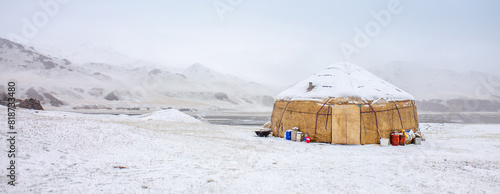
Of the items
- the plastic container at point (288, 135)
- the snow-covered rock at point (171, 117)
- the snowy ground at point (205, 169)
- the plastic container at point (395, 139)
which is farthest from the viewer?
the snow-covered rock at point (171, 117)

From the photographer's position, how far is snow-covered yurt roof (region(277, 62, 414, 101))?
37.2 feet

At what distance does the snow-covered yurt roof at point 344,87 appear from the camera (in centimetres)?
1134

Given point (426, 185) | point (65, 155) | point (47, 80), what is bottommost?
point (426, 185)

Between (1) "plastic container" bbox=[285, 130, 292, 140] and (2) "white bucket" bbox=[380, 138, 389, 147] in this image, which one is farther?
(1) "plastic container" bbox=[285, 130, 292, 140]

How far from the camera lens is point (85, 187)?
4477 mm

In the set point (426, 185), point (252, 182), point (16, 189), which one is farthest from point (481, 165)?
point (16, 189)

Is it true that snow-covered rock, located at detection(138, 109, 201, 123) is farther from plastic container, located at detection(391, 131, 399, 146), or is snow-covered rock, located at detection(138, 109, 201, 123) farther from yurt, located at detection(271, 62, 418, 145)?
plastic container, located at detection(391, 131, 399, 146)

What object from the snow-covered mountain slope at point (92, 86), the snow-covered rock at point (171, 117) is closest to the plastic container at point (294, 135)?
the snow-covered rock at point (171, 117)

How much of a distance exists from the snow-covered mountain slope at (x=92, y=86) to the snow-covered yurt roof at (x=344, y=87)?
5610 centimetres

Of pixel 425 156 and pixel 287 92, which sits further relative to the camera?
pixel 287 92

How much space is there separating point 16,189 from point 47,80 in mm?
94522

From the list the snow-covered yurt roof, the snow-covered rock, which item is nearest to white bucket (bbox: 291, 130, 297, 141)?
the snow-covered yurt roof

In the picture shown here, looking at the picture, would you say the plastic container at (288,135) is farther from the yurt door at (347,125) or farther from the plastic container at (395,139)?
the plastic container at (395,139)

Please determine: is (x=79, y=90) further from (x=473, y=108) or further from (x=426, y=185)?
(x=473, y=108)
